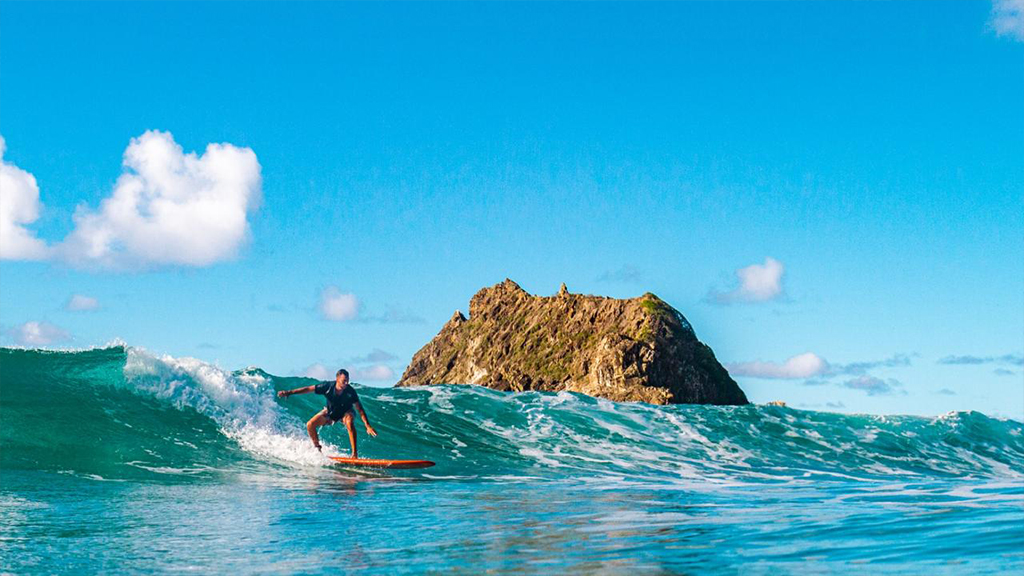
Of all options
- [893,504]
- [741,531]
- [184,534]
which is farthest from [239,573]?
[893,504]

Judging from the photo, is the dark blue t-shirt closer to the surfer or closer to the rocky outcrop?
the surfer

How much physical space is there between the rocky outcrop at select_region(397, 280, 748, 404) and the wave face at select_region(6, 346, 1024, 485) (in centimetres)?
3561

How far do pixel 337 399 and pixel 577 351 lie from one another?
6023 cm

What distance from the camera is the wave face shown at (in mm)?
20141

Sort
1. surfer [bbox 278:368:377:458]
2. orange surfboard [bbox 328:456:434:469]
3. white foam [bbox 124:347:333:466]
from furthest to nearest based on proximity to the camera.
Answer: white foam [bbox 124:347:333:466] < surfer [bbox 278:368:377:458] < orange surfboard [bbox 328:456:434:469]

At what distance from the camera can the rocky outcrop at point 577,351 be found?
69688 mm

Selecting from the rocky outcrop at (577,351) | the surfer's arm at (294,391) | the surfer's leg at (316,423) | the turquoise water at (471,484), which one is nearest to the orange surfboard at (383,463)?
the turquoise water at (471,484)

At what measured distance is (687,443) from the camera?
89.7 ft

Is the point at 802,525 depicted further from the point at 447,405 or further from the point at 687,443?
the point at 447,405

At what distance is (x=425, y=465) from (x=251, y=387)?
788 cm

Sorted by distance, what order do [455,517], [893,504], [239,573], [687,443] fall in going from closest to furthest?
[239,573]
[455,517]
[893,504]
[687,443]

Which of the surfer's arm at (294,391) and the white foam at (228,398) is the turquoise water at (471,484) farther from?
the surfer's arm at (294,391)

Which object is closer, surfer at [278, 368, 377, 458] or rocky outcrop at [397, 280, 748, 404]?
surfer at [278, 368, 377, 458]

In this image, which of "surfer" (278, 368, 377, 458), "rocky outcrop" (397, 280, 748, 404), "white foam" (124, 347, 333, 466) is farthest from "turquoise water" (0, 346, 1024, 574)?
"rocky outcrop" (397, 280, 748, 404)
